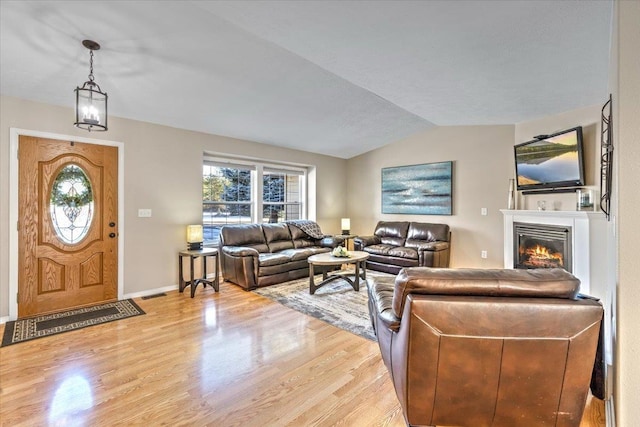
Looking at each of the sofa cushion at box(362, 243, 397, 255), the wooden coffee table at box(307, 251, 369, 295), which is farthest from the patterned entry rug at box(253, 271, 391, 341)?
the sofa cushion at box(362, 243, 397, 255)

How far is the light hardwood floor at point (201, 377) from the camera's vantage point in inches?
69.6

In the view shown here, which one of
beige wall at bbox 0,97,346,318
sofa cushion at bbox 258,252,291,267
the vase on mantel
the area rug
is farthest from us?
the vase on mantel

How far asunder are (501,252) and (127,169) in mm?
5637

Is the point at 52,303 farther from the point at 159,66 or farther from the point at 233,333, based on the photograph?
the point at 159,66

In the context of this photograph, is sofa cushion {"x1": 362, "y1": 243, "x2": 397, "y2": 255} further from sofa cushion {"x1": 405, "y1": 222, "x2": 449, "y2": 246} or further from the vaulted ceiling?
the vaulted ceiling

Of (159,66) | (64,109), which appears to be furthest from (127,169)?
(159,66)

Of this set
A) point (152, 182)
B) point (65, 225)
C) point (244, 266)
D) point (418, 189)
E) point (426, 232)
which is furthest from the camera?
point (418, 189)

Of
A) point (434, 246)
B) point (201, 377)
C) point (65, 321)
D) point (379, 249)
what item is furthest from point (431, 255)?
point (65, 321)

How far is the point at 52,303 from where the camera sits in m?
3.46

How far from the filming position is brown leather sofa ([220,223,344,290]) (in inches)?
169

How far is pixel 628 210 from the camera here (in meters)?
1.32

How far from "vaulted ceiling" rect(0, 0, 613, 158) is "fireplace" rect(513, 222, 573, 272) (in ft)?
5.17

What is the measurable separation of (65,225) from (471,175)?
5.91 m

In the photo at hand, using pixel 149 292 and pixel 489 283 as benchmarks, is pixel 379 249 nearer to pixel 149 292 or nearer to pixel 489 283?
pixel 149 292
